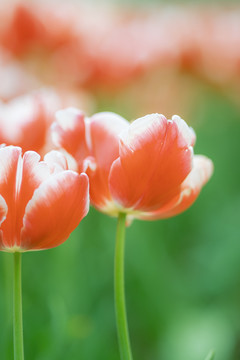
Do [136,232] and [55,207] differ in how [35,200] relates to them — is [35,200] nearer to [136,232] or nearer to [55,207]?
[55,207]

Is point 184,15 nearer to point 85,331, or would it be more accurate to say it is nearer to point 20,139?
point 85,331

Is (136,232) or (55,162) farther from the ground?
(136,232)

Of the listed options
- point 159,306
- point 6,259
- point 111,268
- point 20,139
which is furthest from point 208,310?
point 20,139

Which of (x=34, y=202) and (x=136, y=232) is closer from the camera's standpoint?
(x=34, y=202)

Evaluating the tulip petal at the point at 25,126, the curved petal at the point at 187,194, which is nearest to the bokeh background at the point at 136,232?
the tulip petal at the point at 25,126

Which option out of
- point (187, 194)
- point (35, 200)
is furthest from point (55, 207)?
point (187, 194)

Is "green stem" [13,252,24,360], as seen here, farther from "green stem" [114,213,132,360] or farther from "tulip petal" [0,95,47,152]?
"tulip petal" [0,95,47,152]
